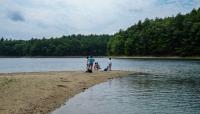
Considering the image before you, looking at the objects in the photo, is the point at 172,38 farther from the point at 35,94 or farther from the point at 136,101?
the point at 35,94

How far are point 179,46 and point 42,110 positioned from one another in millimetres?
137468

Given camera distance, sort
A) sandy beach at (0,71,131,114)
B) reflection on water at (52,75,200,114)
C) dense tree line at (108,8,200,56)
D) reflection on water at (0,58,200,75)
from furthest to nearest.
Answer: dense tree line at (108,8,200,56)
reflection on water at (0,58,200,75)
reflection on water at (52,75,200,114)
sandy beach at (0,71,131,114)

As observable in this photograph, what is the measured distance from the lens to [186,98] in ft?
113

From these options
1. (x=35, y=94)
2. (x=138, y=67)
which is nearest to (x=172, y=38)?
(x=138, y=67)

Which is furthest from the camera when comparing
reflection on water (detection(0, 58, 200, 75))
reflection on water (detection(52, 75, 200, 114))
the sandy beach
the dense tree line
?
the dense tree line

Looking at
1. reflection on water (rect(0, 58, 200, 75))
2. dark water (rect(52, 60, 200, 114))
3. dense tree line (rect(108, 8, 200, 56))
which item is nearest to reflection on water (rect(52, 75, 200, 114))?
dark water (rect(52, 60, 200, 114))

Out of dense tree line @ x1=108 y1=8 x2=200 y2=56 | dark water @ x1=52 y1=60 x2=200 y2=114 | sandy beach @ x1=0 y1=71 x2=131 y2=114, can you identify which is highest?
dense tree line @ x1=108 y1=8 x2=200 y2=56

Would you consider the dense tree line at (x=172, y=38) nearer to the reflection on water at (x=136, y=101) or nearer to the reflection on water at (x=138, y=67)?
the reflection on water at (x=138, y=67)

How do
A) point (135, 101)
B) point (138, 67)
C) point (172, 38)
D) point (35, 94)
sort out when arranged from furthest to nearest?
point (172, 38), point (138, 67), point (135, 101), point (35, 94)

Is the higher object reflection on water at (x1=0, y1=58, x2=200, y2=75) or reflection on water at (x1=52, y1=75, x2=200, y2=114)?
reflection on water at (x1=0, y1=58, x2=200, y2=75)

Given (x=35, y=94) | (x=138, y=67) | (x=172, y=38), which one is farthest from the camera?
(x=172, y=38)

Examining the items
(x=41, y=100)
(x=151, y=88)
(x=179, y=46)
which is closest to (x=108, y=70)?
(x=151, y=88)

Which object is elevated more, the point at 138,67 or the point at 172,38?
the point at 172,38

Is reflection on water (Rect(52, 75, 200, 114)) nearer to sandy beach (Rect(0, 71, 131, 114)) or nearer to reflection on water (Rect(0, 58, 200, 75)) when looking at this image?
sandy beach (Rect(0, 71, 131, 114))
